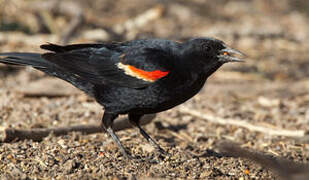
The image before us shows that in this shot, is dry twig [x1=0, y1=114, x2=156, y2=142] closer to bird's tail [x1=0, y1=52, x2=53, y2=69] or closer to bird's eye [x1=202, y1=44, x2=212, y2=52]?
bird's tail [x1=0, y1=52, x2=53, y2=69]

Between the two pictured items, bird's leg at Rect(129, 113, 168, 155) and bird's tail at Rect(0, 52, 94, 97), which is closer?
bird's leg at Rect(129, 113, 168, 155)

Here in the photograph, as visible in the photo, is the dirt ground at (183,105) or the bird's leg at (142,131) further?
the bird's leg at (142,131)

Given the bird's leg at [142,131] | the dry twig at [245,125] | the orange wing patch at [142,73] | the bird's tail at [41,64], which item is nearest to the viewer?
the orange wing patch at [142,73]

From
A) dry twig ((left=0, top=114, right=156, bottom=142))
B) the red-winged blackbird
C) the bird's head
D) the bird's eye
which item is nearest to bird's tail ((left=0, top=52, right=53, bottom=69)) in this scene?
Result: the red-winged blackbird

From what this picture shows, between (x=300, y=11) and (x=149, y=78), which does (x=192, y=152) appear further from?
(x=300, y=11)

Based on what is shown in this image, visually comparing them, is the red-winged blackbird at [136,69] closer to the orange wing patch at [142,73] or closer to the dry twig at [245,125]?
the orange wing patch at [142,73]

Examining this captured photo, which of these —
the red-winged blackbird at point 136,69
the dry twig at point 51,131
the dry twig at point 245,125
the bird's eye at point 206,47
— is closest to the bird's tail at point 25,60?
the red-winged blackbird at point 136,69

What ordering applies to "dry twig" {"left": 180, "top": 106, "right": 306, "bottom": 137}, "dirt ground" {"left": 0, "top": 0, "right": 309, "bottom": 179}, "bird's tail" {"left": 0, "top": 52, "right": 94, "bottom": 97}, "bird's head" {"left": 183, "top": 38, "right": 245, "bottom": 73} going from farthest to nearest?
"dry twig" {"left": 180, "top": 106, "right": 306, "bottom": 137}, "bird's tail" {"left": 0, "top": 52, "right": 94, "bottom": 97}, "bird's head" {"left": 183, "top": 38, "right": 245, "bottom": 73}, "dirt ground" {"left": 0, "top": 0, "right": 309, "bottom": 179}
